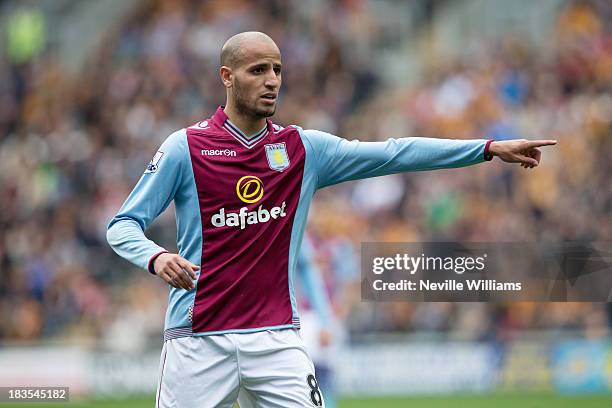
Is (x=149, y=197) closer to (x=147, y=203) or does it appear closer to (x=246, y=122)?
(x=147, y=203)

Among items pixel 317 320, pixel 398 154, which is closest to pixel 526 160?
pixel 398 154

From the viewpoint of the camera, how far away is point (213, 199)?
19.9 feet

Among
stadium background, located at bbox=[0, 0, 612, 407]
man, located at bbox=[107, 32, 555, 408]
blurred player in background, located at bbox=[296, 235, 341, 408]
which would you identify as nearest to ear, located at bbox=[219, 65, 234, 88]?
man, located at bbox=[107, 32, 555, 408]

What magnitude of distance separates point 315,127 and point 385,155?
44.4ft

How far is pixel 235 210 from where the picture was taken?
6070 millimetres

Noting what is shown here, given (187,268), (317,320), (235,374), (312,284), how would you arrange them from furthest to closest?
(317,320), (312,284), (235,374), (187,268)

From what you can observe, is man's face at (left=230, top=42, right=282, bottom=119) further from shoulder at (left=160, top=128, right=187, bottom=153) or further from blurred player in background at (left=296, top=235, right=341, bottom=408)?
blurred player in background at (left=296, top=235, right=341, bottom=408)

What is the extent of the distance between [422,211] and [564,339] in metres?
3.36

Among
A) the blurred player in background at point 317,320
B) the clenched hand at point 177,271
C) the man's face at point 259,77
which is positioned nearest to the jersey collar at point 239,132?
the man's face at point 259,77

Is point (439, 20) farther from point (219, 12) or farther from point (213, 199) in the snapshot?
point (213, 199)

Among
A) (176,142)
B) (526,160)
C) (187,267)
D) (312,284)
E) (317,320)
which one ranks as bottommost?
(317,320)

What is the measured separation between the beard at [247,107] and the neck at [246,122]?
0.02 m

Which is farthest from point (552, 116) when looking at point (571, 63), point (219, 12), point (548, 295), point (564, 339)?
point (548, 295)

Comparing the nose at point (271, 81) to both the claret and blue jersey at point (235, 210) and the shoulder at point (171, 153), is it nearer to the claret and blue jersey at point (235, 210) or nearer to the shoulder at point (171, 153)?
the claret and blue jersey at point (235, 210)
